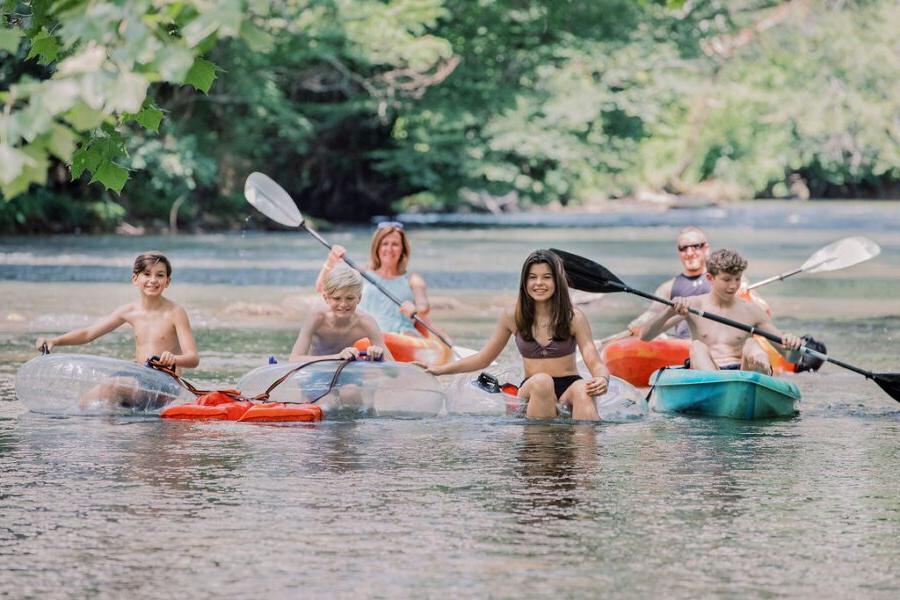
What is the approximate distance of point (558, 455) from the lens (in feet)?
26.8

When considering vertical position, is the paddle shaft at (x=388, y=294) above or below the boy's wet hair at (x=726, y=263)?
below

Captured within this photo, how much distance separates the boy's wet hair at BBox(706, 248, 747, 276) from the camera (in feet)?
33.4

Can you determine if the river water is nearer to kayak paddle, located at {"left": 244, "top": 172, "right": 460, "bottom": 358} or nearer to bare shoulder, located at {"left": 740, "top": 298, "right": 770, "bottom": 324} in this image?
bare shoulder, located at {"left": 740, "top": 298, "right": 770, "bottom": 324}

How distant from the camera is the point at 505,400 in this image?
31.3 feet

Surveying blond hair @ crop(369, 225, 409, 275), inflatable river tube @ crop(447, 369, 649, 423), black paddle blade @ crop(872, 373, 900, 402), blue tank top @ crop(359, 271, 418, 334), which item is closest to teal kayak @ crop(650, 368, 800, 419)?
inflatable river tube @ crop(447, 369, 649, 423)

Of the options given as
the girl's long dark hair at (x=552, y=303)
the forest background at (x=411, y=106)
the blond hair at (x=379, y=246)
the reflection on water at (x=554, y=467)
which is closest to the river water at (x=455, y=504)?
the reflection on water at (x=554, y=467)

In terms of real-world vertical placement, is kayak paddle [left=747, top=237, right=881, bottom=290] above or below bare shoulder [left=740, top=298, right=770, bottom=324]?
above

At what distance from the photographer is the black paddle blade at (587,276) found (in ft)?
34.1

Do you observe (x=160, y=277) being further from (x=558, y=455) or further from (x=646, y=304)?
(x=646, y=304)

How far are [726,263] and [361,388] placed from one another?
230cm

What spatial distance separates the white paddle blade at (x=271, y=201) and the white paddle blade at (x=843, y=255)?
368 cm

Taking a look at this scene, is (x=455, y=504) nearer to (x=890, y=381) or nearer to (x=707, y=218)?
(x=890, y=381)

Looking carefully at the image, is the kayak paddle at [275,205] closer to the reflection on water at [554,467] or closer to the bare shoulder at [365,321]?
the bare shoulder at [365,321]

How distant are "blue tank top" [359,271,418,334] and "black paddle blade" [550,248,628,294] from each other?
1862 mm
